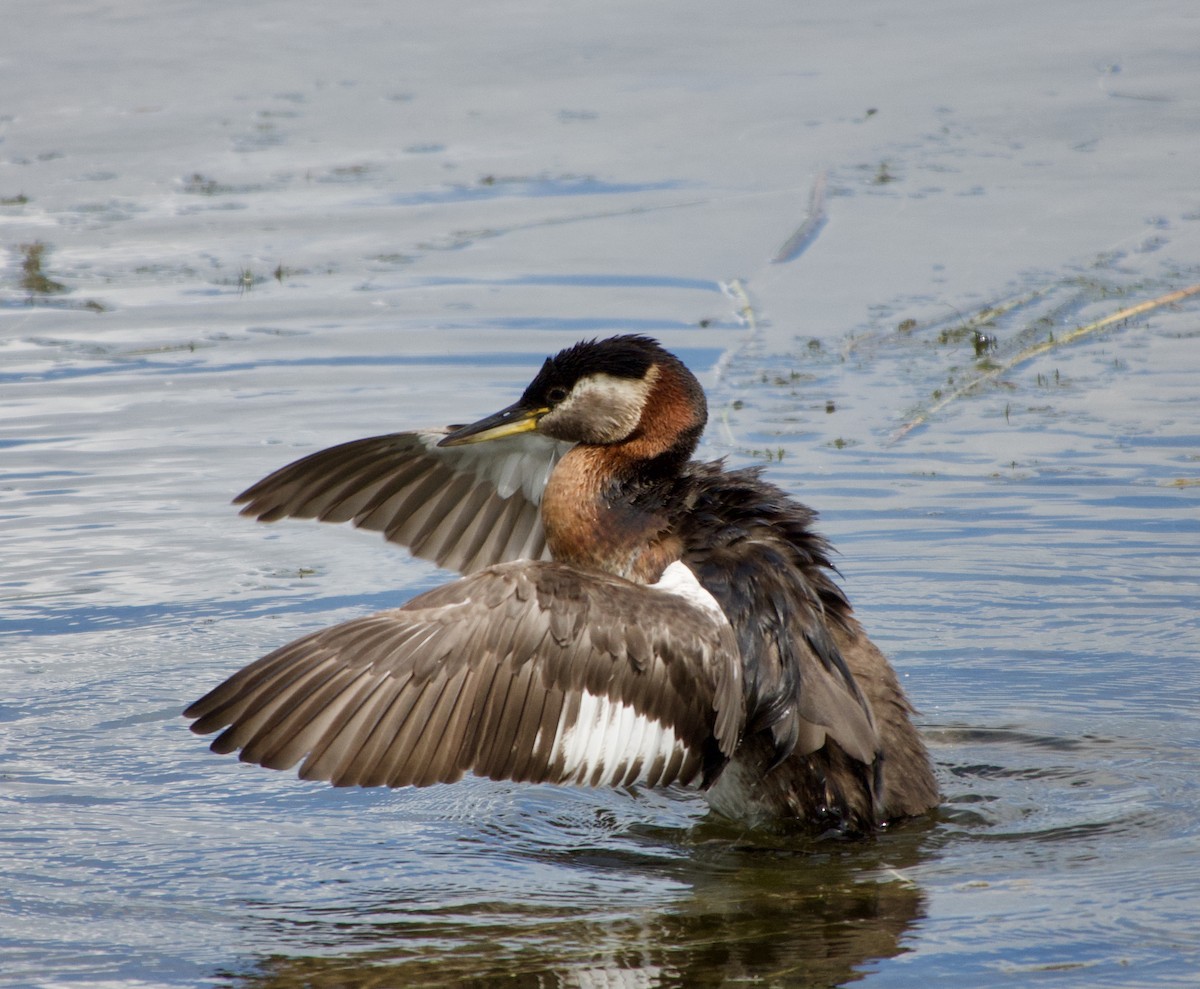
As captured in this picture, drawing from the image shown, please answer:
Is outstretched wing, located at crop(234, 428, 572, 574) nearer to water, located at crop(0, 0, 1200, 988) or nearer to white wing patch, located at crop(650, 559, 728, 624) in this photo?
water, located at crop(0, 0, 1200, 988)

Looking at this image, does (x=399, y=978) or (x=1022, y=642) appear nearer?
(x=399, y=978)

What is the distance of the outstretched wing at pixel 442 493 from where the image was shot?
22.9ft

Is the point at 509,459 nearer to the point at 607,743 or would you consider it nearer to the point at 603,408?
the point at 603,408

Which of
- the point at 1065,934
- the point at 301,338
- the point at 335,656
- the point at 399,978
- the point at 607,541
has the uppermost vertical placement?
the point at 301,338

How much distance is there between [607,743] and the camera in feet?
17.7

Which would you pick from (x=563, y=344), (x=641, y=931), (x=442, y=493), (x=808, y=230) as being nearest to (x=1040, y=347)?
(x=808, y=230)

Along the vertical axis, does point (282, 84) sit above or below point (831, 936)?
above

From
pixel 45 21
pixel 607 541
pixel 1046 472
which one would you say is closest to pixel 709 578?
pixel 607 541

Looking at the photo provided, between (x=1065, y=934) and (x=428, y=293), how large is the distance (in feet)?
23.1

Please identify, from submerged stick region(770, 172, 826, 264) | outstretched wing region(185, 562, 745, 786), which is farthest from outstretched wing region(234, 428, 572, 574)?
submerged stick region(770, 172, 826, 264)

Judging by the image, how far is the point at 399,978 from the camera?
4.99 m

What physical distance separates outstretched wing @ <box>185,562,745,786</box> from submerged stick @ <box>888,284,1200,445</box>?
3.79 meters

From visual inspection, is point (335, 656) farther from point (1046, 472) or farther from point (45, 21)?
point (45, 21)

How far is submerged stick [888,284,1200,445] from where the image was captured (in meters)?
9.25
